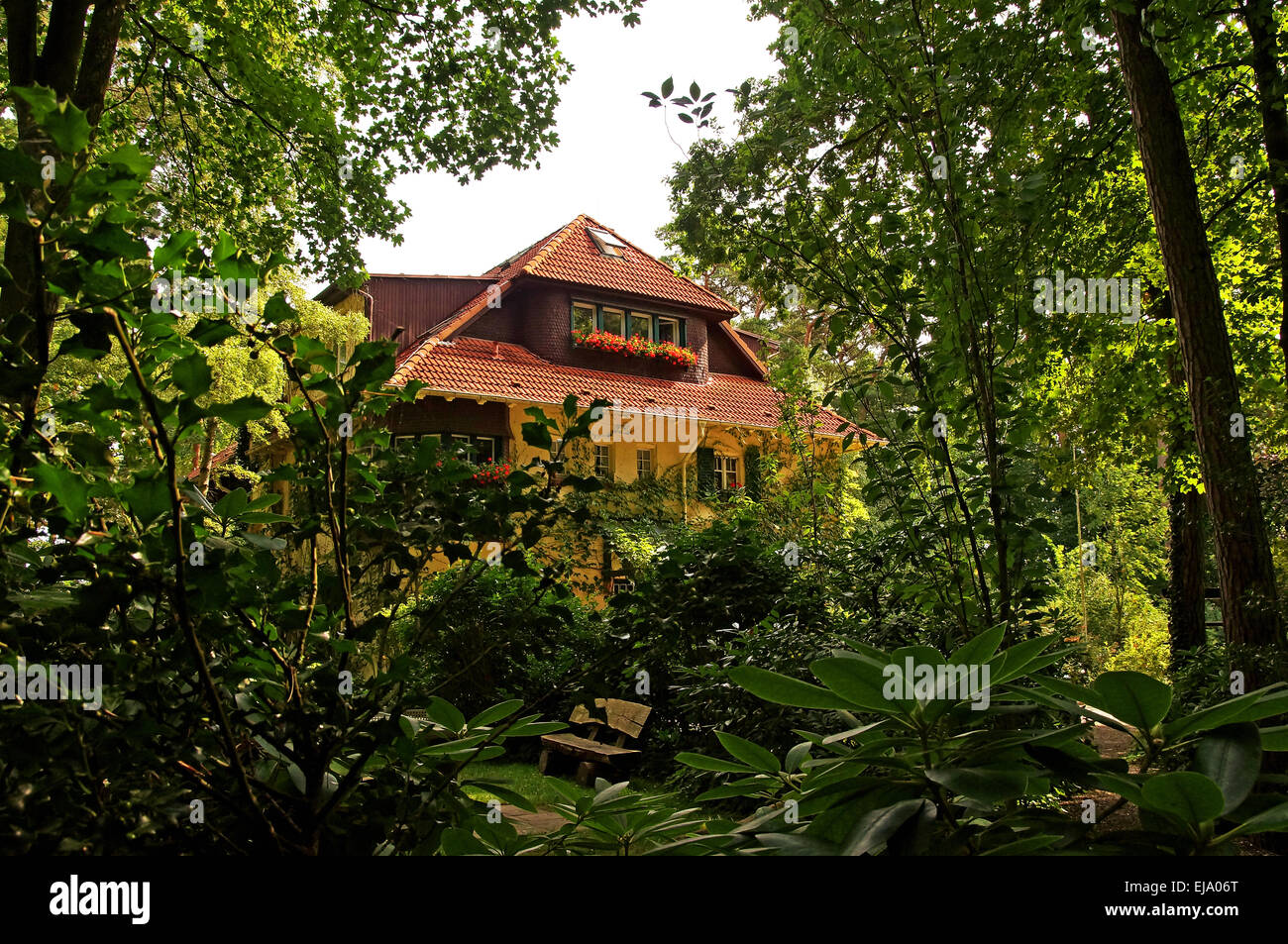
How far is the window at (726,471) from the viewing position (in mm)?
15773

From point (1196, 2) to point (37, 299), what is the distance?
10.7 feet

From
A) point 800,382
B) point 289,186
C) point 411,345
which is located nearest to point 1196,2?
point 800,382

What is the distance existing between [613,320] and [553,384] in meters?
2.10

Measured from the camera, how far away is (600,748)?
6.16 m

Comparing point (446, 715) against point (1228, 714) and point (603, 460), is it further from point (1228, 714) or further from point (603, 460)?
point (603, 460)

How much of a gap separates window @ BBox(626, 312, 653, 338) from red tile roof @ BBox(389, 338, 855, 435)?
0.83 meters

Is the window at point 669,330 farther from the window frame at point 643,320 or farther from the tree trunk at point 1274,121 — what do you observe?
the tree trunk at point 1274,121

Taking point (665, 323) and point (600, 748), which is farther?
point (665, 323)

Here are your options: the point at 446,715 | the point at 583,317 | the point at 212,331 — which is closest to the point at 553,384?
the point at 583,317

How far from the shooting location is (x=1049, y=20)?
344 centimetres

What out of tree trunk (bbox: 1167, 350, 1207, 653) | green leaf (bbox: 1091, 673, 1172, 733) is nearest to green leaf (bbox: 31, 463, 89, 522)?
green leaf (bbox: 1091, 673, 1172, 733)

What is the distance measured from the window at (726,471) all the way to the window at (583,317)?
11.7 ft

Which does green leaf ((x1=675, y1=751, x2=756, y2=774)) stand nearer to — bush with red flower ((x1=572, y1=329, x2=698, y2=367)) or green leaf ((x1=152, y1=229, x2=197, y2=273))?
green leaf ((x1=152, y1=229, x2=197, y2=273))
